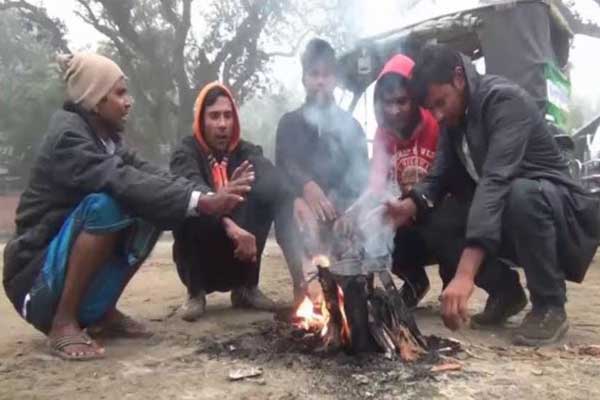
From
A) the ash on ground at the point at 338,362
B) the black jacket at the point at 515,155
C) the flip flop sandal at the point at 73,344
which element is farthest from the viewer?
the black jacket at the point at 515,155

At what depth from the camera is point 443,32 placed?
23.0 feet

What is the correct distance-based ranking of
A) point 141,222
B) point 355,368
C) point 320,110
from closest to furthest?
point 355,368
point 141,222
point 320,110

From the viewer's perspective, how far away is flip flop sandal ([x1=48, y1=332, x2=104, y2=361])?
3318mm

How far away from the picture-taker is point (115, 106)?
362 centimetres

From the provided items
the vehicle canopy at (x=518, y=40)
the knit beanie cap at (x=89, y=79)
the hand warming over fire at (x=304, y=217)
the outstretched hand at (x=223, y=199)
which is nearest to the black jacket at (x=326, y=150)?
the hand warming over fire at (x=304, y=217)

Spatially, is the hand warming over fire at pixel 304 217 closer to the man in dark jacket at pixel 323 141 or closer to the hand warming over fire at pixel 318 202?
the hand warming over fire at pixel 318 202

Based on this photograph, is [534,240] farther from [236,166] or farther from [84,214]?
[84,214]


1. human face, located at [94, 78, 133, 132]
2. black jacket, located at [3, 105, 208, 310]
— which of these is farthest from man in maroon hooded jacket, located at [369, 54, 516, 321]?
human face, located at [94, 78, 133, 132]

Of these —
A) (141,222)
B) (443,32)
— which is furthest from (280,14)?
(141,222)

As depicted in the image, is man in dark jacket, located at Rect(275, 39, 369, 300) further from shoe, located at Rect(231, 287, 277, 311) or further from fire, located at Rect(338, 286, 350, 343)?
fire, located at Rect(338, 286, 350, 343)

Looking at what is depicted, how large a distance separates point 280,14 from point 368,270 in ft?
42.7

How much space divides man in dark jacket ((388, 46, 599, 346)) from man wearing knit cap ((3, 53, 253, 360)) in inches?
42.5

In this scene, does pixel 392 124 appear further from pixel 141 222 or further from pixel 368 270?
pixel 141 222

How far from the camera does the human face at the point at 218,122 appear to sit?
14.3ft
